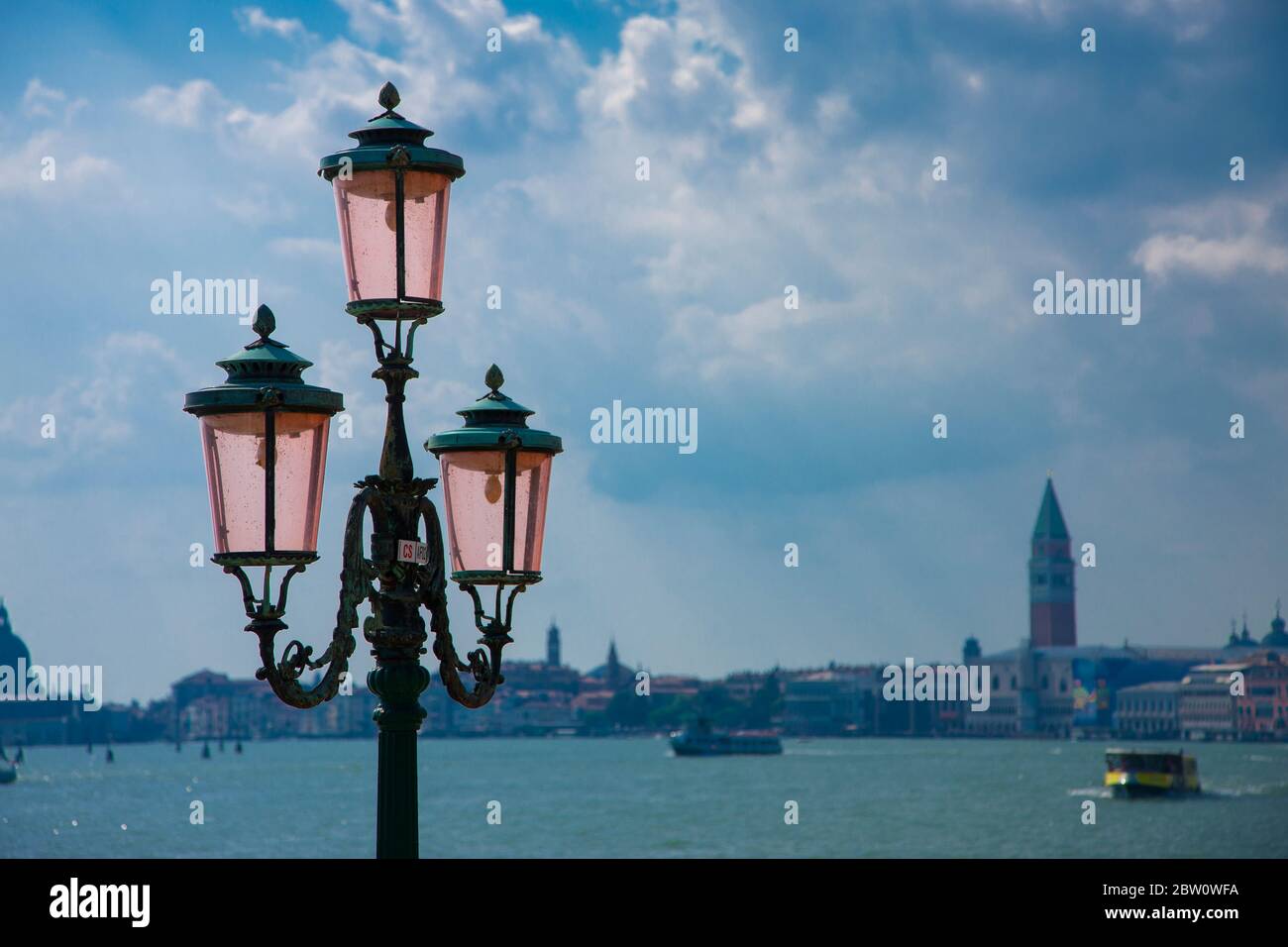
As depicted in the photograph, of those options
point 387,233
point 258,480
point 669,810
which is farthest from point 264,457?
point 669,810

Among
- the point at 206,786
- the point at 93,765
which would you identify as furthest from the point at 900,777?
the point at 93,765

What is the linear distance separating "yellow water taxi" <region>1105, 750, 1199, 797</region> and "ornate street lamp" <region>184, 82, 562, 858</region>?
7821cm

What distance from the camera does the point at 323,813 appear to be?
76375 mm

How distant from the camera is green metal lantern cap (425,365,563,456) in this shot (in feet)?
20.6

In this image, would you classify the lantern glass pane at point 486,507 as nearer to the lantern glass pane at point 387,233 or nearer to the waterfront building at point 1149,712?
the lantern glass pane at point 387,233

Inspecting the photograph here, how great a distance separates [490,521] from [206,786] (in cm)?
10549

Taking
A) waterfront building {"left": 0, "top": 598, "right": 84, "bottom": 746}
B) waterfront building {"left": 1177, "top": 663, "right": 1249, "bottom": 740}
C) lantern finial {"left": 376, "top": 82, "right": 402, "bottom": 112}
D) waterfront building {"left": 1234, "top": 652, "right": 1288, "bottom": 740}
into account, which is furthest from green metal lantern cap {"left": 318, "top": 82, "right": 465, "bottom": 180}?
waterfront building {"left": 1177, "top": 663, "right": 1249, "bottom": 740}

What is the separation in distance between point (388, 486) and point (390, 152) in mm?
992

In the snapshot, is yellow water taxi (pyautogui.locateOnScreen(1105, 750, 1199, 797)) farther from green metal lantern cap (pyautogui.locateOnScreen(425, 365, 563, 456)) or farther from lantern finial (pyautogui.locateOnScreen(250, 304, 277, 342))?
lantern finial (pyautogui.locateOnScreen(250, 304, 277, 342))

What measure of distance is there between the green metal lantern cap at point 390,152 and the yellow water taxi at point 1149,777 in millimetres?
78643

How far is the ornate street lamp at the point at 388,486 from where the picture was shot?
18.1 ft

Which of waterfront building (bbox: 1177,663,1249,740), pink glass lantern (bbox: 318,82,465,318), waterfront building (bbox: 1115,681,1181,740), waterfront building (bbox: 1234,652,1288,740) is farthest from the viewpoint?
waterfront building (bbox: 1115,681,1181,740)

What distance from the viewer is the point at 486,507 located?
6.27 metres
